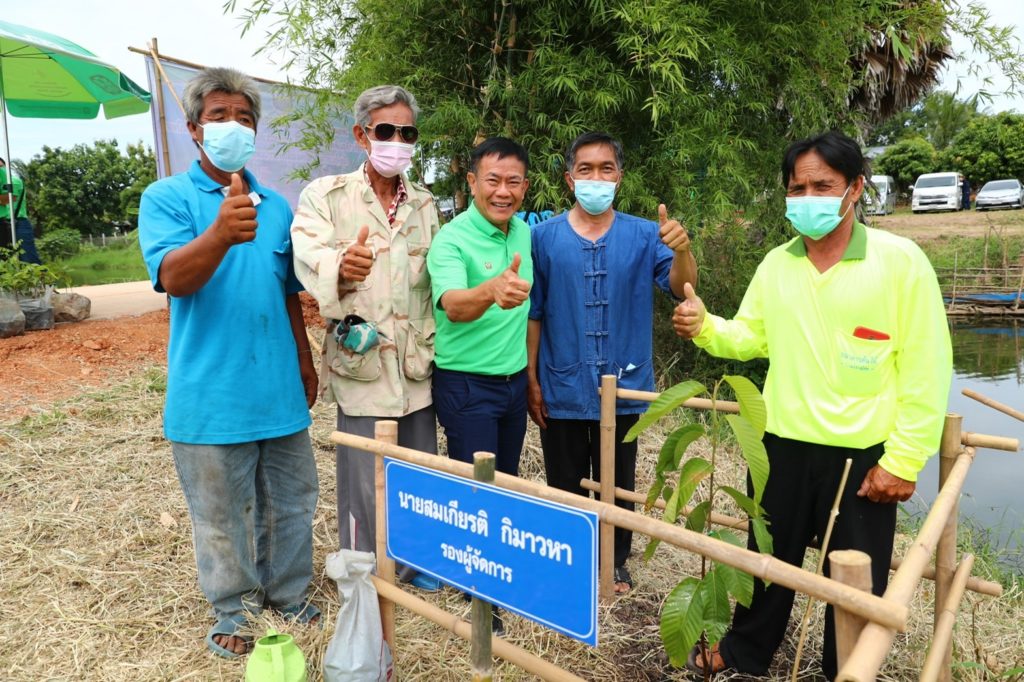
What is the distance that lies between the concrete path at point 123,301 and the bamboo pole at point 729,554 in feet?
23.1

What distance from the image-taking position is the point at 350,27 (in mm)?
4930

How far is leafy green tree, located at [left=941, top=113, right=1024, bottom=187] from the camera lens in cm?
2325

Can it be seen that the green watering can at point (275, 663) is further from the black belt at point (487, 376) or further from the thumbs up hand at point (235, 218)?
the thumbs up hand at point (235, 218)

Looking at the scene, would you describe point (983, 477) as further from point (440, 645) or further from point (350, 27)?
point (350, 27)

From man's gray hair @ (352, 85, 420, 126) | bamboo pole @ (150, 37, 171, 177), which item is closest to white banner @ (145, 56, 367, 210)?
bamboo pole @ (150, 37, 171, 177)

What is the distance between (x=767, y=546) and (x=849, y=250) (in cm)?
82

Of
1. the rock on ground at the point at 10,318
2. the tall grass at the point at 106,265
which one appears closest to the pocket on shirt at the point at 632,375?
the rock on ground at the point at 10,318

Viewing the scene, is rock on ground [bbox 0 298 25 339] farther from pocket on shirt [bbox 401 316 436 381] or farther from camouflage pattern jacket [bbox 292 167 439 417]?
pocket on shirt [bbox 401 316 436 381]

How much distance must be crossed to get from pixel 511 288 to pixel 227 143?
95 centimetres

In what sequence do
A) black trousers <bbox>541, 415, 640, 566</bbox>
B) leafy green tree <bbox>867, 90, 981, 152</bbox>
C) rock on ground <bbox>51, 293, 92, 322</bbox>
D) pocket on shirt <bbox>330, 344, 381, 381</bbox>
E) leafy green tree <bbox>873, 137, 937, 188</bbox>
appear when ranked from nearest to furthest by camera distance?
pocket on shirt <bbox>330, 344, 381, 381</bbox> → black trousers <bbox>541, 415, 640, 566</bbox> → rock on ground <bbox>51, 293, 92, 322</bbox> → leafy green tree <bbox>873, 137, 937, 188</bbox> → leafy green tree <bbox>867, 90, 981, 152</bbox>

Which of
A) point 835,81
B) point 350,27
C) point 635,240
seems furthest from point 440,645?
point 835,81

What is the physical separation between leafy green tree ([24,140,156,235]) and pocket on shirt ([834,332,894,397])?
868 inches

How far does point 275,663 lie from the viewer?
1.93 metres

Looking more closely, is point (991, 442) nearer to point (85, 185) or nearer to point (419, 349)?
point (419, 349)
